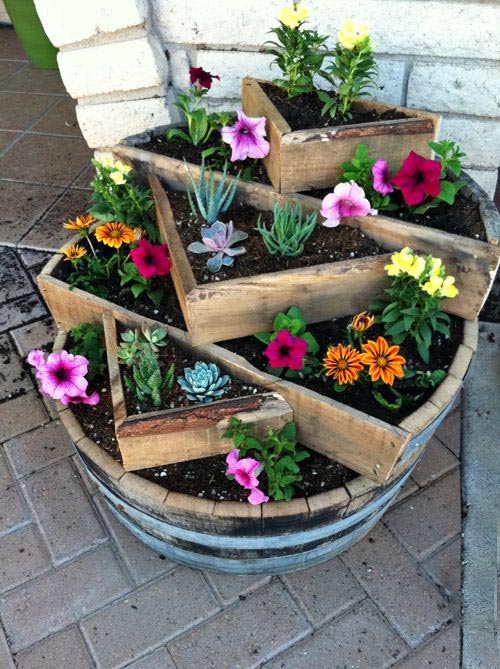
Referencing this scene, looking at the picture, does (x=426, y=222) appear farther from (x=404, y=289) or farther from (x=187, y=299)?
(x=187, y=299)

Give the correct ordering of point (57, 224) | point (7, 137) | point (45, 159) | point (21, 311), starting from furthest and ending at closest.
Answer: point (7, 137), point (45, 159), point (57, 224), point (21, 311)

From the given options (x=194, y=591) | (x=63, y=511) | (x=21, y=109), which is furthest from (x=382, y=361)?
(x=21, y=109)

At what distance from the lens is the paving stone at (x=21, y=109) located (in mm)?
4430

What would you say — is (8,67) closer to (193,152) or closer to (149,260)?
(193,152)

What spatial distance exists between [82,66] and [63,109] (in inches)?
81.1

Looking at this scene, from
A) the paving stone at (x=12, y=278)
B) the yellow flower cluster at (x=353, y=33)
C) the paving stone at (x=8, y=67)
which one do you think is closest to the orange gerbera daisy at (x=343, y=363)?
the yellow flower cluster at (x=353, y=33)

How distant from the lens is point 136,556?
2277 millimetres

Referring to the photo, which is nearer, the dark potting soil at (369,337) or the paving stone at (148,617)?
the dark potting soil at (369,337)

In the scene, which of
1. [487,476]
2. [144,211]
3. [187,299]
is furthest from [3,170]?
[487,476]

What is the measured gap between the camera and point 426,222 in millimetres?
2088

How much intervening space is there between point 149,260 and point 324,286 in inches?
22.6

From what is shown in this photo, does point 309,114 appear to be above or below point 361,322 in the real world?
above

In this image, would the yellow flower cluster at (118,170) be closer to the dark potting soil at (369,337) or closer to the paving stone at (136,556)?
the dark potting soil at (369,337)

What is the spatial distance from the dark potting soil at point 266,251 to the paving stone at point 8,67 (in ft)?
12.4
